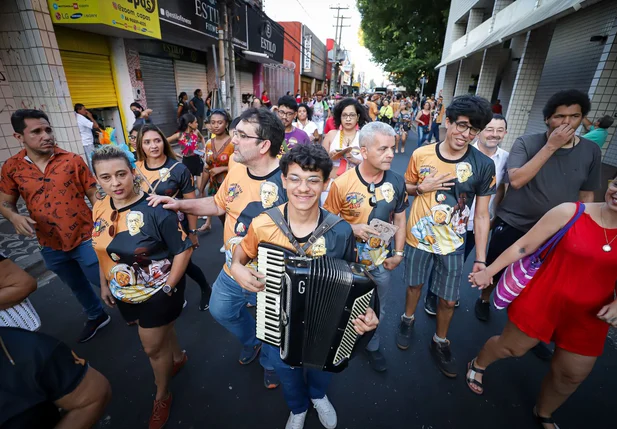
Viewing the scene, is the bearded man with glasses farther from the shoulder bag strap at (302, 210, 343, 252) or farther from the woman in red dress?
the shoulder bag strap at (302, 210, 343, 252)

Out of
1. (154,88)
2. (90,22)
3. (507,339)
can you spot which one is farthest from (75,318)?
(154,88)

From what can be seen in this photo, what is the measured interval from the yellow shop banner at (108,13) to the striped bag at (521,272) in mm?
8182

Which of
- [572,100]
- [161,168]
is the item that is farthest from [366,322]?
[161,168]

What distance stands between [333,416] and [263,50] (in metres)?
17.3

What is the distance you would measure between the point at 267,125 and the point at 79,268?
251 cm

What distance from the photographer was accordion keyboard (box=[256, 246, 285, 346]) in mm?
1653

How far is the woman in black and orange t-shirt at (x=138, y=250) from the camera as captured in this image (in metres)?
1.96

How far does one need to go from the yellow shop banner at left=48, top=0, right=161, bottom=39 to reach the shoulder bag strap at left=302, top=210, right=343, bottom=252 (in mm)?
7243

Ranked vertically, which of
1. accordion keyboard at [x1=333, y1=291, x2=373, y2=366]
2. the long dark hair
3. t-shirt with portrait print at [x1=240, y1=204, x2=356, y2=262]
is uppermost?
the long dark hair

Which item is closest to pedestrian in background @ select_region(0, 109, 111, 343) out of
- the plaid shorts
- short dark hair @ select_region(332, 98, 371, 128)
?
the plaid shorts

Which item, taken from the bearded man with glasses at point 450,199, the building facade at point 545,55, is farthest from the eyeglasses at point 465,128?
the building facade at point 545,55

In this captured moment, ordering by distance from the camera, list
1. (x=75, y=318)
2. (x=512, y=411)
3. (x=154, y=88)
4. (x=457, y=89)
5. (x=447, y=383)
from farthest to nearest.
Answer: (x=457, y=89) → (x=154, y=88) → (x=75, y=318) → (x=447, y=383) → (x=512, y=411)

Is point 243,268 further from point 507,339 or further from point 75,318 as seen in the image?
point 75,318

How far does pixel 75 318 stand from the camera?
3.31 meters
